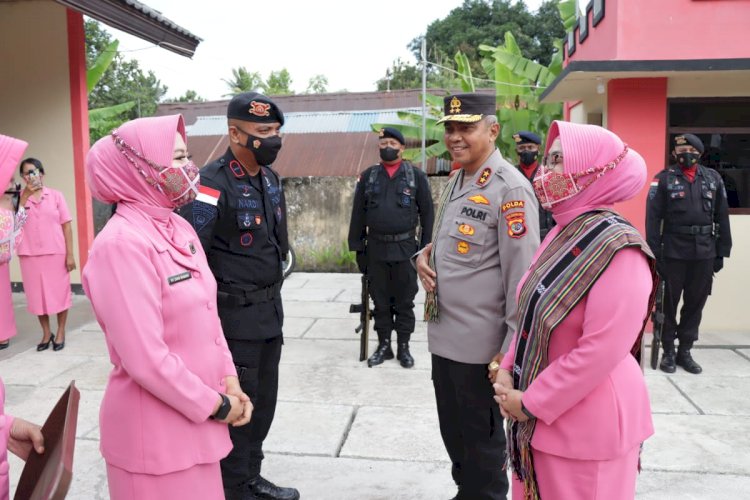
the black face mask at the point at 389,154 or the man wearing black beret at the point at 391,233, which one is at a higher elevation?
the black face mask at the point at 389,154

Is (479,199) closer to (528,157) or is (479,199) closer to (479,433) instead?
(479,433)

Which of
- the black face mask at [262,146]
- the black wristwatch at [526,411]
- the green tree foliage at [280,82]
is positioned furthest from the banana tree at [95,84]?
the green tree foliage at [280,82]

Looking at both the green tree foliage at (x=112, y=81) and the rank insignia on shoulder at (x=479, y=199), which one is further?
the green tree foliage at (x=112, y=81)

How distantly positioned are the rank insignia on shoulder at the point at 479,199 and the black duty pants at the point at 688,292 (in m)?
3.73

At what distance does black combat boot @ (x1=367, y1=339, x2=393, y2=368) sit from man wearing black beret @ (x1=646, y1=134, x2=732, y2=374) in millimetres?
2469

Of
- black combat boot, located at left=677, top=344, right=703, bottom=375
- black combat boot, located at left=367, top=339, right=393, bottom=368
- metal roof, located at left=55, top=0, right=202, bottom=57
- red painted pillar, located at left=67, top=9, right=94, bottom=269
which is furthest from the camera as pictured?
red painted pillar, located at left=67, top=9, right=94, bottom=269

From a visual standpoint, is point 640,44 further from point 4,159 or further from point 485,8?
point 485,8

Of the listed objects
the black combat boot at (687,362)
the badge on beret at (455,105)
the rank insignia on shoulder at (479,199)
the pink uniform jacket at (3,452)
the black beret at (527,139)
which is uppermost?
the badge on beret at (455,105)

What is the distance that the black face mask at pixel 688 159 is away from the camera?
574cm

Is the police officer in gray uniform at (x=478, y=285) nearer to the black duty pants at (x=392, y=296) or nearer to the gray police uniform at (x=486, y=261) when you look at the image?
the gray police uniform at (x=486, y=261)

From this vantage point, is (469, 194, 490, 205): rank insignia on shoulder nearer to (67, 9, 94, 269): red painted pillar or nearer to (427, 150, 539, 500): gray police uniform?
(427, 150, 539, 500): gray police uniform

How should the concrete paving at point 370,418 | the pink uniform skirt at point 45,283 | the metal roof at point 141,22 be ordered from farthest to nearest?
the metal roof at point 141,22
the pink uniform skirt at point 45,283
the concrete paving at point 370,418

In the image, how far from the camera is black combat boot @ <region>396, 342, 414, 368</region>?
5914mm

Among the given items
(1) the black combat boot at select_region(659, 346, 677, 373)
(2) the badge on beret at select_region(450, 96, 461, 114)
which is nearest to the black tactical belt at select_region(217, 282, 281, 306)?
(2) the badge on beret at select_region(450, 96, 461, 114)
